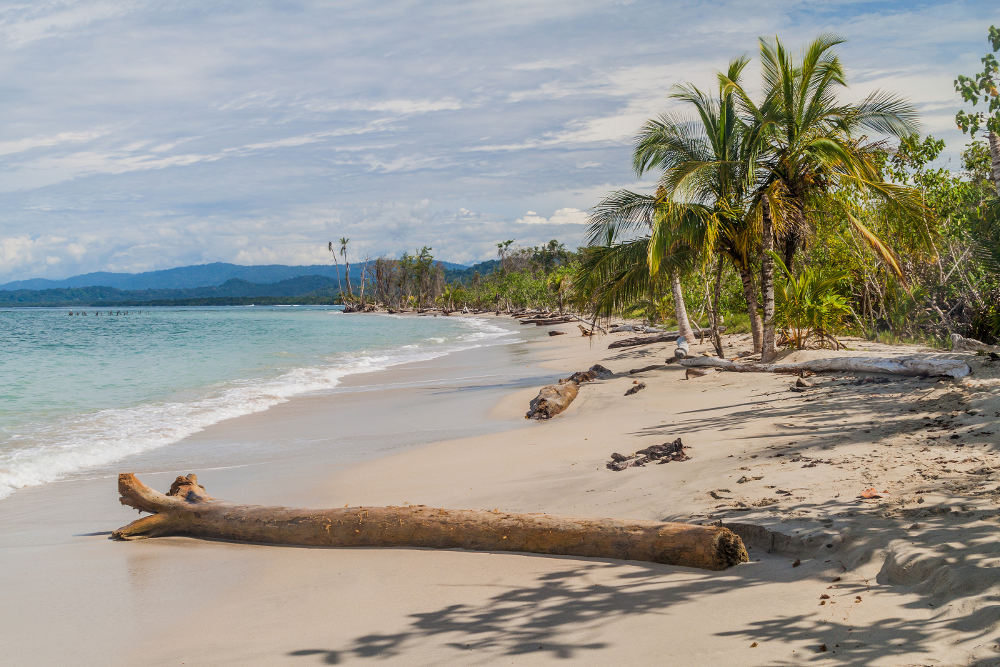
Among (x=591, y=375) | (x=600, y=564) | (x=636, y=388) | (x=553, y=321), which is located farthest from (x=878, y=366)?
(x=553, y=321)

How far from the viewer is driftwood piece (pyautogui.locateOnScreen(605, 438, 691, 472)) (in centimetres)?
727

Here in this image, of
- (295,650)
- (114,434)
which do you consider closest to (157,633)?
(295,650)

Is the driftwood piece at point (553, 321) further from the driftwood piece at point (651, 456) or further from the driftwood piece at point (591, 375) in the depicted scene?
the driftwood piece at point (651, 456)

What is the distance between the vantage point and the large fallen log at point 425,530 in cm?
453

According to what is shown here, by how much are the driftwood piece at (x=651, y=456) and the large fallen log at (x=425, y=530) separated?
7.61 ft

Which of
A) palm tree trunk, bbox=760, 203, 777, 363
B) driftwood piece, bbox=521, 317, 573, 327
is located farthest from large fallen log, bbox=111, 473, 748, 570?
driftwood piece, bbox=521, 317, 573, 327

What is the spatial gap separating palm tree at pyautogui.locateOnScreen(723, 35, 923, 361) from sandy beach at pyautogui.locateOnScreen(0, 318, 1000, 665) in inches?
197

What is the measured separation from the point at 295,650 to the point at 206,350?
33862 millimetres

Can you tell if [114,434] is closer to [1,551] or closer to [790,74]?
[1,551]

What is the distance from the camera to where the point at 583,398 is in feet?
43.5

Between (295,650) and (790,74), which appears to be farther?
(790,74)

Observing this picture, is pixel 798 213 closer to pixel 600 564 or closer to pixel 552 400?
pixel 552 400

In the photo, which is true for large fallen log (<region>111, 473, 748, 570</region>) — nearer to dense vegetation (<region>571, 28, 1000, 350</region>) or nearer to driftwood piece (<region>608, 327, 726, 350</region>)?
dense vegetation (<region>571, 28, 1000, 350</region>)

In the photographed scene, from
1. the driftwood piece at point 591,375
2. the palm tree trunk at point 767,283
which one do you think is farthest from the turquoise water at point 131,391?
the palm tree trunk at point 767,283
